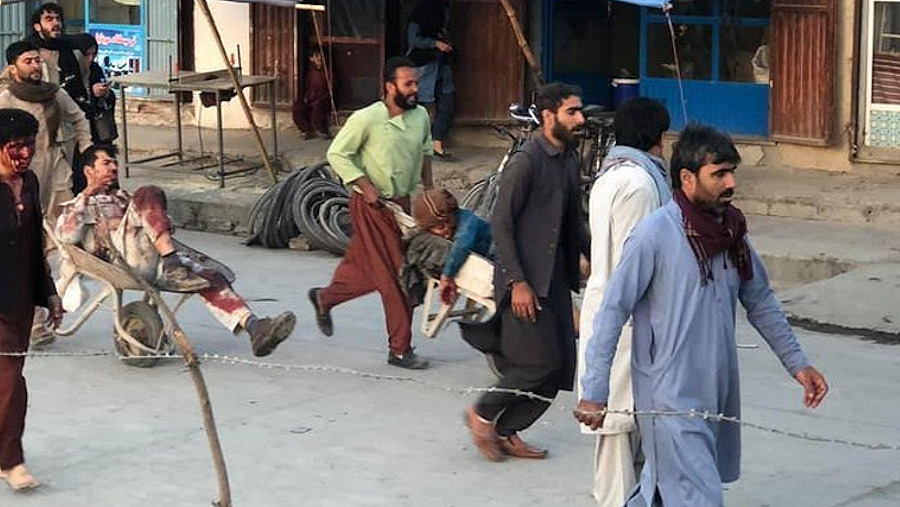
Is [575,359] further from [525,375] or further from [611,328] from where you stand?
[611,328]

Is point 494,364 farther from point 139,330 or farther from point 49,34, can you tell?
point 49,34

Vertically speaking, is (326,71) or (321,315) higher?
(326,71)

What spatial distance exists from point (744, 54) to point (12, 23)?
8769mm

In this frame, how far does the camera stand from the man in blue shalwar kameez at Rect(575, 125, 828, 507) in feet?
18.2

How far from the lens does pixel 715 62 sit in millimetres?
15586

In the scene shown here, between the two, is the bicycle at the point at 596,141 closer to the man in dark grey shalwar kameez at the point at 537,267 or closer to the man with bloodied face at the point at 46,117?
the man with bloodied face at the point at 46,117

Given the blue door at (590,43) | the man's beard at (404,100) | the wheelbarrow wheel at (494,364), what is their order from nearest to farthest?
the wheelbarrow wheel at (494,364)
the man's beard at (404,100)
the blue door at (590,43)

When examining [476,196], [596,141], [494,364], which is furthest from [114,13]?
[494,364]

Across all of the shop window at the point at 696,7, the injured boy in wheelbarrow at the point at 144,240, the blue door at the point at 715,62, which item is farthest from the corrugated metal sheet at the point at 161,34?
the injured boy in wheelbarrow at the point at 144,240

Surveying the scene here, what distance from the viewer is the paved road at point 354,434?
7.29m

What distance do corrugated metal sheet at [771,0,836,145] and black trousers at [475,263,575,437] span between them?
737 centimetres

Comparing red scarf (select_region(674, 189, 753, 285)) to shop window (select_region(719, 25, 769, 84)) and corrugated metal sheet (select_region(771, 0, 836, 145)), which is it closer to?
corrugated metal sheet (select_region(771, 0, 836, 145))

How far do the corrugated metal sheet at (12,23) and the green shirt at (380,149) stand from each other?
11.6 meters

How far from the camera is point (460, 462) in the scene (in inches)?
304
